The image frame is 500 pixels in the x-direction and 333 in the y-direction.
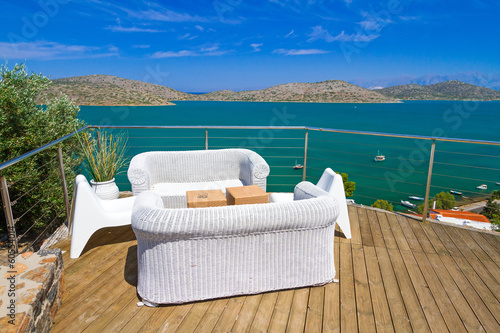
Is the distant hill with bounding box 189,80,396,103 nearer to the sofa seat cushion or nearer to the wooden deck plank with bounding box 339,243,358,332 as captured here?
the sofa seat cushion

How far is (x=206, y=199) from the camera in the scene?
7.91 ft

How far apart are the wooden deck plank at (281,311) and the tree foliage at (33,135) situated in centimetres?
397

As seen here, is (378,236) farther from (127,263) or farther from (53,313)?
(53,313)

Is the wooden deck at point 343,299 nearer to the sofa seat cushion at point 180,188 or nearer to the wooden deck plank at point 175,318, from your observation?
the wooden deck plank at point 175,318

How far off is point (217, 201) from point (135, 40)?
1429 inches

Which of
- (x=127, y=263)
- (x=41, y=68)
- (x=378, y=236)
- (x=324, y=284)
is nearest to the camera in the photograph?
(x=324, y=284)

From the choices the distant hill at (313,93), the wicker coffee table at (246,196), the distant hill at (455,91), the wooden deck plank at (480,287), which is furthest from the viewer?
the distant hill at (313,93)

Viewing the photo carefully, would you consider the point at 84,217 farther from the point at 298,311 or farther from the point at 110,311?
the point at 298,311

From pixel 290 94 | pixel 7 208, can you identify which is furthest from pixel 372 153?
pixel 7 208

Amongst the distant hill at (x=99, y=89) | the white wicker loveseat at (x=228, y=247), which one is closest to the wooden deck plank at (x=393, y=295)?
the white wicker loveseat at (x=228, y=247)

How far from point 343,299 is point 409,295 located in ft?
1.48

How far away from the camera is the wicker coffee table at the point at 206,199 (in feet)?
7.71

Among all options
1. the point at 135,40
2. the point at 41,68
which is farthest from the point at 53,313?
the point at 135,40

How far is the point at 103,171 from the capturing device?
11.2 ft
